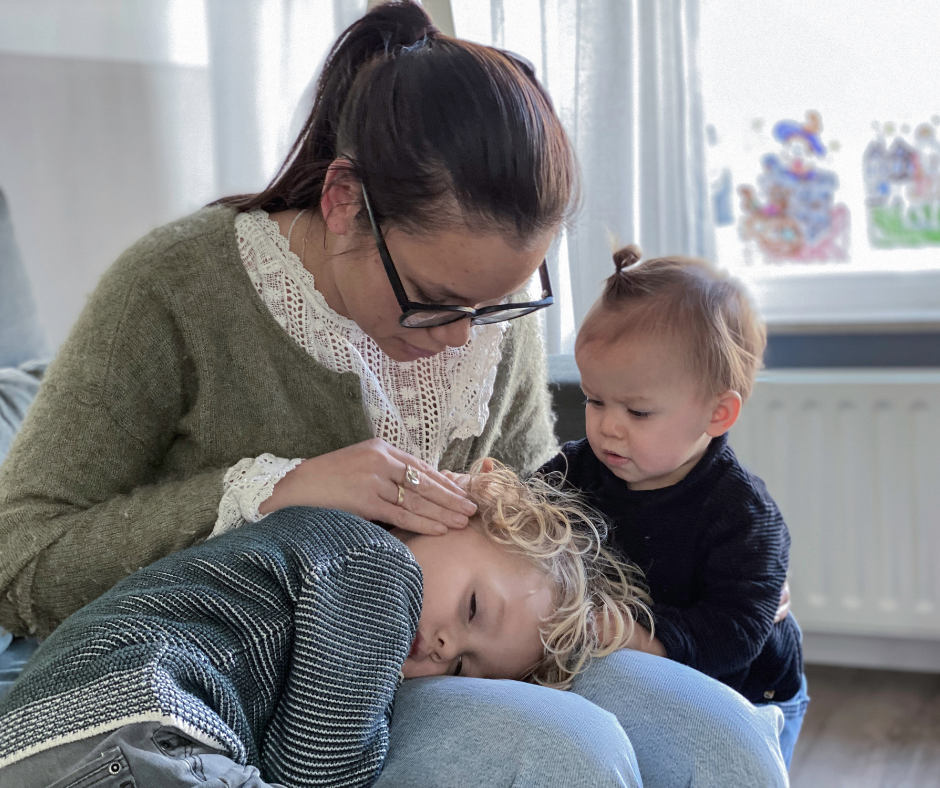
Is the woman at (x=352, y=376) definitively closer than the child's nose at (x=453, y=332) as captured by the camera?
Yes

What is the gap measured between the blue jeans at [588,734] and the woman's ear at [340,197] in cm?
55

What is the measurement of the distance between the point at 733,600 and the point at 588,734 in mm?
367

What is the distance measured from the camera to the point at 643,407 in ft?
4.04

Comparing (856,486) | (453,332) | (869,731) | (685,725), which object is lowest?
(869,731)

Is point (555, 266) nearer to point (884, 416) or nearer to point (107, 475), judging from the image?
point (884, 416)

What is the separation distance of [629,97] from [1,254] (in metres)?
1.28

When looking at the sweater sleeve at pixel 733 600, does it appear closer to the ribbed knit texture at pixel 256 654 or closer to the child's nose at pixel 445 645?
the child's nose at pixel 445 645

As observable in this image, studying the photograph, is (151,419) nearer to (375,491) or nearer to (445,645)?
(375,491)

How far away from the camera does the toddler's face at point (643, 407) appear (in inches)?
47.9

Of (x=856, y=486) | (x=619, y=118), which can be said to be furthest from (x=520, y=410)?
(x=856, y=486)

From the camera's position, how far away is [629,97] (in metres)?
2.04

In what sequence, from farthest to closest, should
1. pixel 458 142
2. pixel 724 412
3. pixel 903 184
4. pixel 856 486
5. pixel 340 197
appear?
pixel 903 184 → pixel 856 486 → pixel 724 412 → pixel 340 197 → pixel 458 142

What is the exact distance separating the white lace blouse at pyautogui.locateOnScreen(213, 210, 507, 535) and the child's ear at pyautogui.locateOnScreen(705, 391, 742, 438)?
1.11 feet

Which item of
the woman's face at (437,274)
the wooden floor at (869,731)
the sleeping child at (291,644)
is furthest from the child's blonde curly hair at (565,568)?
the wooden floor at (869,731)
